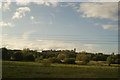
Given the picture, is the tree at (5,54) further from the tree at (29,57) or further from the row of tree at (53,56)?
the tree at (29,57)

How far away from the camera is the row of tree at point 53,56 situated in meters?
8.52

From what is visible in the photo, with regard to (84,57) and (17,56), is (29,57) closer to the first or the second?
(17,56)

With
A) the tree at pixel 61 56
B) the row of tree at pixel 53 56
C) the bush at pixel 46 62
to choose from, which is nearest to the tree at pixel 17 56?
the row of tree at pixel 53 56

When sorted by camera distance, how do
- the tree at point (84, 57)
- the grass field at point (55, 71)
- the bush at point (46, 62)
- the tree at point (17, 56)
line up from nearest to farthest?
the grass field at point (55, 71) → the bush at point (46, 62) → the tree at point (17, 56) → the tree at point (84, 57)

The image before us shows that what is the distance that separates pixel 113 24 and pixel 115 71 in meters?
1.92

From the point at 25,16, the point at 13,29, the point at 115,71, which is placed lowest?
the point at 115,71

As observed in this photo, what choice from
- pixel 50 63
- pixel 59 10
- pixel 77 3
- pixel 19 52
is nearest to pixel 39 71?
pixel 50 63

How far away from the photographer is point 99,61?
879cm

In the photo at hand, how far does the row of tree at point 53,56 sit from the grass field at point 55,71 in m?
0.25

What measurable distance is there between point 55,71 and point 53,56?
72 centimetres

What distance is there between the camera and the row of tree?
852 cm

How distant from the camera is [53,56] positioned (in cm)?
861

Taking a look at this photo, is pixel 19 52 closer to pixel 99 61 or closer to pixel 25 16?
pixel 25 16

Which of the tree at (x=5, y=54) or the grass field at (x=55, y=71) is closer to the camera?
the grass field at (x=55, y=71)
